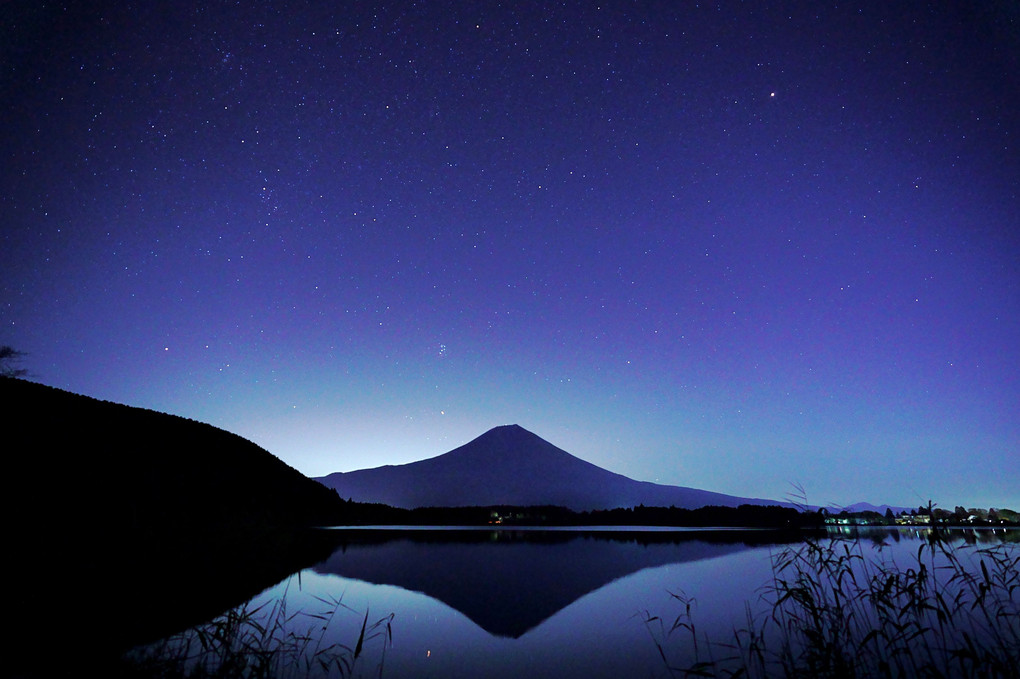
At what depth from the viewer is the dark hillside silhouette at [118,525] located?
11.4 meters

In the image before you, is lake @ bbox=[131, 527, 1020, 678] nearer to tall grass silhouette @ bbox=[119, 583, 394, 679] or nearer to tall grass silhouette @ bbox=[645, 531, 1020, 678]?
tall grass silhouette @ bbox=[119, 583, 394, 679]

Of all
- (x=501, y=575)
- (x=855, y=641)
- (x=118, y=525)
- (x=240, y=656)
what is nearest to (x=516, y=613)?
(x=855, y=641)

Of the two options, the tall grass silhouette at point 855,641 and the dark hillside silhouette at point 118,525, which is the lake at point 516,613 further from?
the dark hillside silhouette at point 118,525

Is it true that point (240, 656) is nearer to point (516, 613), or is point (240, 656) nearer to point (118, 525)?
point (516, 613)

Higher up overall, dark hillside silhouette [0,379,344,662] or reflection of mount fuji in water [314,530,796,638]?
dark hillside silhouette [0,379,344,662]

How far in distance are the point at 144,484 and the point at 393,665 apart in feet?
106

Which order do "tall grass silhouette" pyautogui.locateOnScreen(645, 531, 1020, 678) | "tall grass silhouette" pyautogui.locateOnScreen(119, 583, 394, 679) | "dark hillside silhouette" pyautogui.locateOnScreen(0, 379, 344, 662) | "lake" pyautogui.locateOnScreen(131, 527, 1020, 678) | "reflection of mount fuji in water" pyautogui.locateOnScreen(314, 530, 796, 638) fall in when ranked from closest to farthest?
"tall grass silhouette" pyautogui.locateOnScreen(119, 583, 394, 679), "tall grass silhouette" pyautogui.locateOnScreen(645, 531, 1020, 678), "lake" pyautogui.locateOnScreen(131, 527, 1020, 678), "dark hillside silhouette" pyautogui.locateOnScreen(0, 379, 344, 662), "reflection of mount fuji in water" pyautogui.locateOnScreen(314, 530, 796, 638)

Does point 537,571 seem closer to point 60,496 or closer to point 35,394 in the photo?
point 60,496

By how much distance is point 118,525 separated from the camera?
22156 millimetres

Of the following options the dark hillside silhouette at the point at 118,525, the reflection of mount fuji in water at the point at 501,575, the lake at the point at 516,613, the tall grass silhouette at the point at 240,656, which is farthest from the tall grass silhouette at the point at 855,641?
the dark hillside silhouette at the point at 118,525

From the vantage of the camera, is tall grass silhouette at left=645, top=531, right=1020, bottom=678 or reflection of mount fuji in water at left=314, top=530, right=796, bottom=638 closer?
tall grass silhouette at left=645, top=531, right=1020, bottom=678

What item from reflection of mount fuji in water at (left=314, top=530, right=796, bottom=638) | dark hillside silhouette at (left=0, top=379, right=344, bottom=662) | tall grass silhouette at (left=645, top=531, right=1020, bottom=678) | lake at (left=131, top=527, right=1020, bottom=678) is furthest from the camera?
reflection of mount fuji in water at (left=314, top=530, right=796, bottom=638)

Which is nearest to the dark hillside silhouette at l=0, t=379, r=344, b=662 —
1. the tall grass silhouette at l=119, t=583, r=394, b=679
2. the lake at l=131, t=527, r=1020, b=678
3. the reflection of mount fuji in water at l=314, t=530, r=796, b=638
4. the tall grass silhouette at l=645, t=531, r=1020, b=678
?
the tall grass silhouette at l=119, t=583, r=394, b=679

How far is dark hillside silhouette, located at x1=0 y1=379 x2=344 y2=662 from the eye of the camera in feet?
37.5
